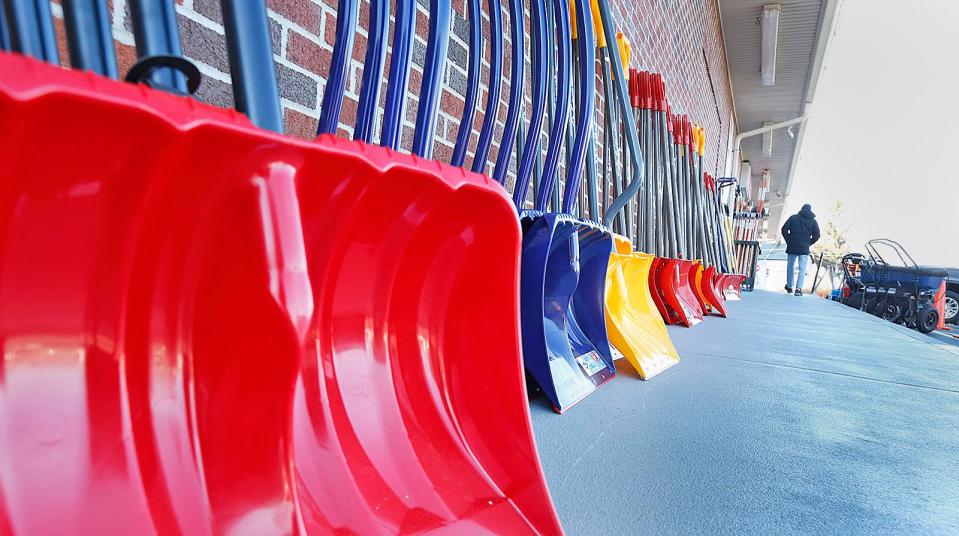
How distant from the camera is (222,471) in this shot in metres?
0.34

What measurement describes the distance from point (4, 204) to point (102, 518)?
0.65 ft

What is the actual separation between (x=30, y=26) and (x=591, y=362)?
0.91 m

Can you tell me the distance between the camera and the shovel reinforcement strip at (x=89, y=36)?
41 centimetres

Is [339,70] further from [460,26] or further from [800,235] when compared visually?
[800,235]

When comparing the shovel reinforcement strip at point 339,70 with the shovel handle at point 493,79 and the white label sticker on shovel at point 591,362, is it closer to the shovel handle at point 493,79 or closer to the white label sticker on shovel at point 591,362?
the shovel handle at point 493,79

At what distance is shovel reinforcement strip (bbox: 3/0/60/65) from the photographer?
14.1 inches

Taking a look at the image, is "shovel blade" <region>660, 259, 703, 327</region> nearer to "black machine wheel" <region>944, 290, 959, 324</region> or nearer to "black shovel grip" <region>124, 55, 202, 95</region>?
"black shovel grip" <region>124, 55, 202, 95</region>

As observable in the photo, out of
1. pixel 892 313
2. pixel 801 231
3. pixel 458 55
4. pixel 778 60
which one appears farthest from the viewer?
pixel 778 60

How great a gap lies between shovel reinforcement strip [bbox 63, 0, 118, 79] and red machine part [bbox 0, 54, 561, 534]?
18cm

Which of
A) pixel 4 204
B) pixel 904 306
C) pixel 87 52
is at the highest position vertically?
pixel 87 52

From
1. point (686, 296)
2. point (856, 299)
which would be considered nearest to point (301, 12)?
point (686, 296)

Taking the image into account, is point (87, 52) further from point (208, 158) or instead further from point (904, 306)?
point (904, 306)

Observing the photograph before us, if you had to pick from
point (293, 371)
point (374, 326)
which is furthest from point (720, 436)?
point (293, 371)

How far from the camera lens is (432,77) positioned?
2.08ft
